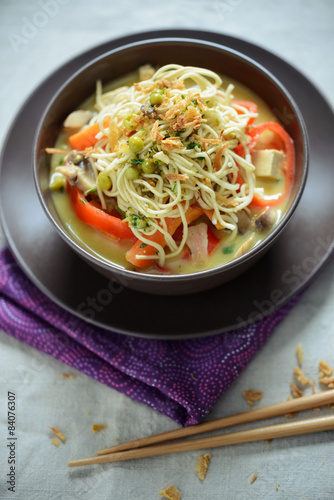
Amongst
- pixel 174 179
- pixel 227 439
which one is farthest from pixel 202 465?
pixel 174 179

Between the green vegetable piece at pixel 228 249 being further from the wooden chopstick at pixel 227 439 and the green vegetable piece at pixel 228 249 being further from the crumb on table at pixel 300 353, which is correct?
the wooden chopstick at pixel 227 439

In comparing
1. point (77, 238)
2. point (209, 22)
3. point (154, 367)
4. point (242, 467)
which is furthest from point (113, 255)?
point (209, 22)

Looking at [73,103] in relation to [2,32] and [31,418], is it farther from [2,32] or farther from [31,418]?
[31,418]

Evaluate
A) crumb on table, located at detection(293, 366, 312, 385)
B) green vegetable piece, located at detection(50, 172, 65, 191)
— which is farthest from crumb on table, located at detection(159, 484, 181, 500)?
green vegetable piece, located at detection(50, 172, 65, 191)

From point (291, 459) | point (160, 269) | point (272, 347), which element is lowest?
point (291, 459)

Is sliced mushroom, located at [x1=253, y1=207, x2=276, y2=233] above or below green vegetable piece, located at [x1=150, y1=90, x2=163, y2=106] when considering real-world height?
below

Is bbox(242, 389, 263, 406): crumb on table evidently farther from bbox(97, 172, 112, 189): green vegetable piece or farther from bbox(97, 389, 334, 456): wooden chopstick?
bbox(97, 172, 112, 189): green vegetable piece

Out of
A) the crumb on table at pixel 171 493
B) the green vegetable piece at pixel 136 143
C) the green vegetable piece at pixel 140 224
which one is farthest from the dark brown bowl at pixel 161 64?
the crumb on table at pixel 171 493
